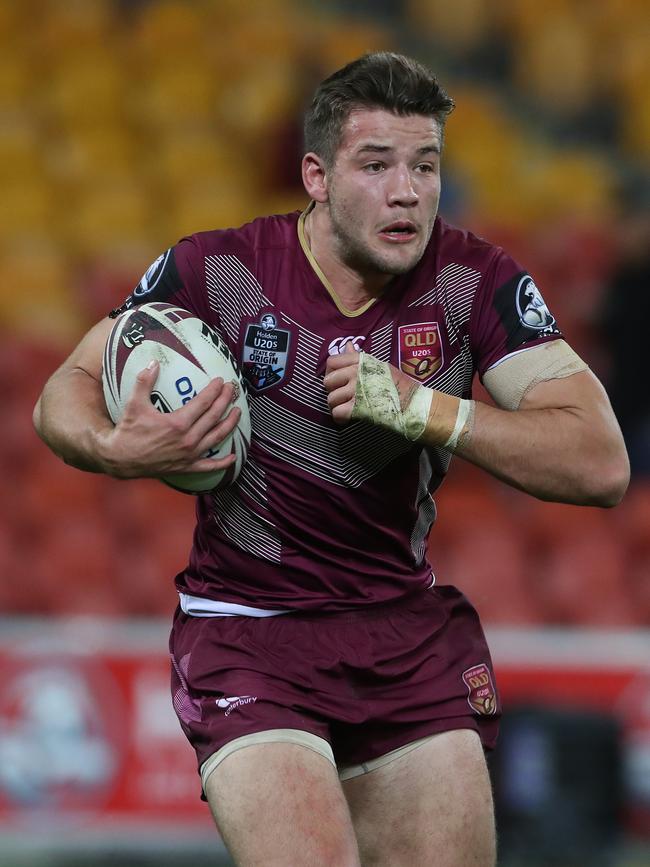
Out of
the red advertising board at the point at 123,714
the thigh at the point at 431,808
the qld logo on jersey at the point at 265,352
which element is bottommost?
the red advertising board at the point at 123,714

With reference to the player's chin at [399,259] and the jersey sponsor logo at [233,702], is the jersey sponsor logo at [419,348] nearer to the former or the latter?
the player's chin at [399,259]

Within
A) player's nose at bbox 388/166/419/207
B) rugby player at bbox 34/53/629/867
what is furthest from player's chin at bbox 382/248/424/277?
player's nose at bbox 388/166/419/207

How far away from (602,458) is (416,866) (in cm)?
110

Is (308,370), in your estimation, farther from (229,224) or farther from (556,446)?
(229,224)

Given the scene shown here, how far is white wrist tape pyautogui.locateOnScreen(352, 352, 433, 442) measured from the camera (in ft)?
11.6

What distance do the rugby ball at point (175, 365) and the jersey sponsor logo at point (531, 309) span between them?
710 millimetres


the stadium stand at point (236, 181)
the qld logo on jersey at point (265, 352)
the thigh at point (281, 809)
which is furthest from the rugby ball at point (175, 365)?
the stadium stand at point (236, 181)

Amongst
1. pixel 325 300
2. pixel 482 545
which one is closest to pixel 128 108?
pixel 482 545

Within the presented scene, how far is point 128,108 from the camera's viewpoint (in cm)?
1134

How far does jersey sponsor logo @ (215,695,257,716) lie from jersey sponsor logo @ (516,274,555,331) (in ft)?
3.66

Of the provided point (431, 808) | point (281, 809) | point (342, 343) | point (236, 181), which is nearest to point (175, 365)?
point (342, 343)

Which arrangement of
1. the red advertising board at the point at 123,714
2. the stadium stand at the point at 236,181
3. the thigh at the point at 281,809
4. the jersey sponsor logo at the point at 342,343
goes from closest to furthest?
the thigh at the point at 281,809 < the jersey sponsor logo at the point at 342,343 < the red advertising board at the point at 123,714 < the stadium stand at the point at 236,181

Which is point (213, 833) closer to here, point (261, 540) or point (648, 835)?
point (648, 835)

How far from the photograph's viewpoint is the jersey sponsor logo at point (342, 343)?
375 cm
